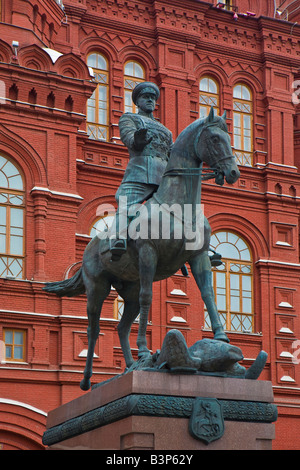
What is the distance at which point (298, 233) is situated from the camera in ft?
91.6

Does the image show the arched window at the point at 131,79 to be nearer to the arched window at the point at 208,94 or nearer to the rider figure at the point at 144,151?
the arched window at the point at 208,94

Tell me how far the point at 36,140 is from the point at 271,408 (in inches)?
574

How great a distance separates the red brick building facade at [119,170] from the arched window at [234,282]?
4 cm

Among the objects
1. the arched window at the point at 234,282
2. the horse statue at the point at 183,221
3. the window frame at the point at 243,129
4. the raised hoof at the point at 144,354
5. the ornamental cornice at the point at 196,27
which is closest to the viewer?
the raised hoof at the point at 144,354

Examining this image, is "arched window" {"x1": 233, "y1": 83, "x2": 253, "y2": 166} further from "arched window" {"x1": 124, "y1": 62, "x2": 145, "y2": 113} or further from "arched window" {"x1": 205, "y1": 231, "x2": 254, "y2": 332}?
"arched window" {"x1": 124, "y1": 62, "x2": 145, "y2": 113}

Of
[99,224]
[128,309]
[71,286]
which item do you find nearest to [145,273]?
[128,309]

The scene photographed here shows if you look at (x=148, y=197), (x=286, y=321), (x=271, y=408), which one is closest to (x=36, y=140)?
(x=286, y=321)

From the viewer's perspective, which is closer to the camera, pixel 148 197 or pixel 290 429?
pixel 148 197

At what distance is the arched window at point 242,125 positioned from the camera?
90.4 feet

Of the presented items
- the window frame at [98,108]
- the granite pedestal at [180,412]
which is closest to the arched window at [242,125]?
the window frame at [98,108]

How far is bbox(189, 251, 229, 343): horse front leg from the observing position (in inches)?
369

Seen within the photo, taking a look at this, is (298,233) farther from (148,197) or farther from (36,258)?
(148,197)

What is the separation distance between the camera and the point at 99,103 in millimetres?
25953

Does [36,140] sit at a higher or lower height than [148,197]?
higher
